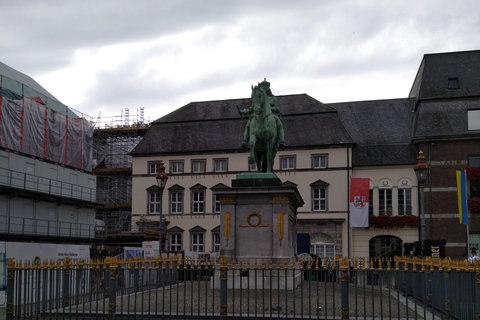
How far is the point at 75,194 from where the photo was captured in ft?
156

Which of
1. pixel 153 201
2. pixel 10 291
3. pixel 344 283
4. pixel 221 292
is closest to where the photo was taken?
pixel 344 283

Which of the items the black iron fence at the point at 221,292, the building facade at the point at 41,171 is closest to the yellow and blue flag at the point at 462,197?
the black iron fence at the point at 221,292

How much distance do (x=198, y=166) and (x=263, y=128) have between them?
101 feet

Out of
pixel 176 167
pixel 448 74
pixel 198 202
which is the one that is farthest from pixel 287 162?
pixel 448 74

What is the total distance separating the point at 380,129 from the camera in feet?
158

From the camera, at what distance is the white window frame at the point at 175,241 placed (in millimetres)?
49188

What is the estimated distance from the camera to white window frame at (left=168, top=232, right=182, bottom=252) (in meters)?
49.2

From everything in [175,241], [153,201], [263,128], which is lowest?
[175,241]

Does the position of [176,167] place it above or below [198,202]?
above

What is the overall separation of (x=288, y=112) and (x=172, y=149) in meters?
9.99

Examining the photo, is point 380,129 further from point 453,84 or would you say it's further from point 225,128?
point 225,128

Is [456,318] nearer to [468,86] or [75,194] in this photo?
[468,86]

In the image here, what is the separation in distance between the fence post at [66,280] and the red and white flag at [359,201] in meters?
30.1

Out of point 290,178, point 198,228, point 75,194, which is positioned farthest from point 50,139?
point 290,178
